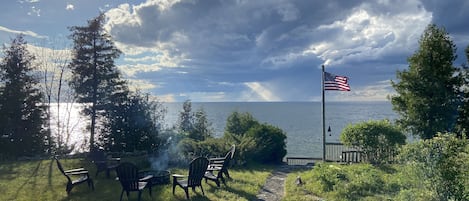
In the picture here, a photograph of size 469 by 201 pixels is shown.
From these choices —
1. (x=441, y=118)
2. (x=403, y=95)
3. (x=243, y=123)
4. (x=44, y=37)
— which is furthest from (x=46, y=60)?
(x=441, y=118)

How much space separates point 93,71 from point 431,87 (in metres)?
15.2

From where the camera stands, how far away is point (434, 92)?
13258 mm

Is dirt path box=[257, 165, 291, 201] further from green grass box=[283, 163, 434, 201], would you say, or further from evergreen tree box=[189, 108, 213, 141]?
evergreen tree box=[189, 108, 213, 141]

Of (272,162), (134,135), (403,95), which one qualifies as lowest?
(272,162)

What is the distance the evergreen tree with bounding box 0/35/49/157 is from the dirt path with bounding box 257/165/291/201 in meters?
11.5

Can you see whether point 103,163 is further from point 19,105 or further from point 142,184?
point 19,105

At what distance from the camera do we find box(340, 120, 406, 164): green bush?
11984mm

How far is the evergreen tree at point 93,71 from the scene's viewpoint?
14148mm

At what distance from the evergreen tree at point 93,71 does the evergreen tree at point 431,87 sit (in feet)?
43.0

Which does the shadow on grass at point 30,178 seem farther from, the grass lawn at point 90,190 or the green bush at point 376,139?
the green bush at point 376,139

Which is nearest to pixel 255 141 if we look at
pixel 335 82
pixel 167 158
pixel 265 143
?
pixel 265 143

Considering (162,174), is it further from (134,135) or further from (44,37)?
(44,37)

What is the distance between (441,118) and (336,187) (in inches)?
354

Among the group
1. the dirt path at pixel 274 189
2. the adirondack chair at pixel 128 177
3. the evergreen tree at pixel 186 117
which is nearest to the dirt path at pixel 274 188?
the dirt path at pixel 274 189
